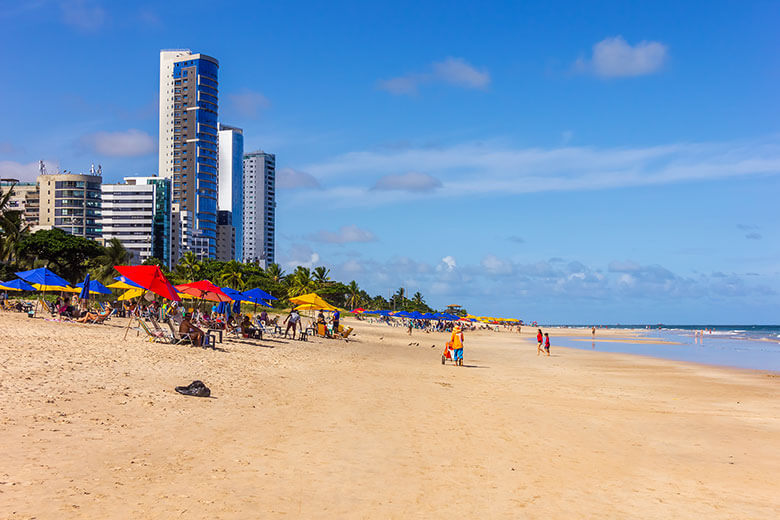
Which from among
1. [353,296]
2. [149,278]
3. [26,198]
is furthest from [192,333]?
[26,198]

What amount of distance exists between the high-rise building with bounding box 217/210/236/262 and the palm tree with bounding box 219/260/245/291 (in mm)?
92722

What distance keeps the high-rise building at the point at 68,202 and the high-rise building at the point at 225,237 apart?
42.7m

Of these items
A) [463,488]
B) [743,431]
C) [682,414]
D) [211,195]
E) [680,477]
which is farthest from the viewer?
[211,195]

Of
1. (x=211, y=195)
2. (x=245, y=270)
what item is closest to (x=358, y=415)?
(x=245, y=270)

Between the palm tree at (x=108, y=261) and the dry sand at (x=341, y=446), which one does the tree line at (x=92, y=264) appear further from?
the dry sand at (x=341, y=446)

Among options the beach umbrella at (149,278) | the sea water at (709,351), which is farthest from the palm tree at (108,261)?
the sea water at (709,351)

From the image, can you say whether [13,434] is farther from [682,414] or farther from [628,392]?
[628,392]

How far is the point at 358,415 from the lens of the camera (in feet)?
39.4

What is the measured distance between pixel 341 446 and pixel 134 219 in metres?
146

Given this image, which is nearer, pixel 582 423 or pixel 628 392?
pixel 582 423

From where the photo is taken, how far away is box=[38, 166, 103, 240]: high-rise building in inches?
5344

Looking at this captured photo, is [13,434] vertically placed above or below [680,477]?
above

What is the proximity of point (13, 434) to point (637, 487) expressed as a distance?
8.26 m

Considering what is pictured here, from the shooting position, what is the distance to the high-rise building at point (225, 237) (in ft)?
583
